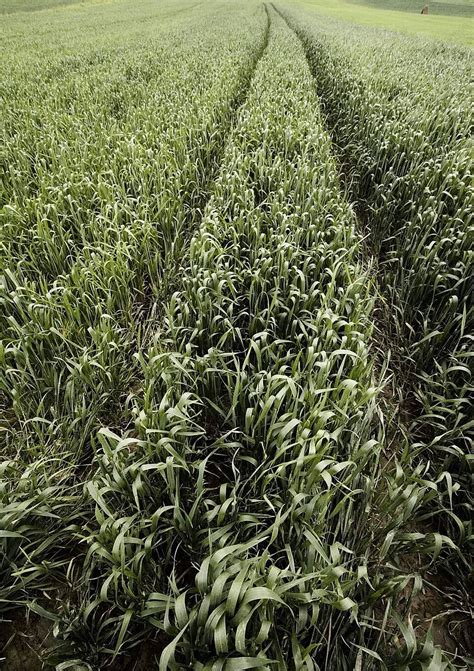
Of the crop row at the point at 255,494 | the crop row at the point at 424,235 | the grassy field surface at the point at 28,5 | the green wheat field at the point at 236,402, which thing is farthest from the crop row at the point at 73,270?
the grassy field surface at the point at 28,5

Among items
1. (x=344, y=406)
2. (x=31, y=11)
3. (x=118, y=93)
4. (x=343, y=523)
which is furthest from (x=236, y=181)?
(x=31, y=11)

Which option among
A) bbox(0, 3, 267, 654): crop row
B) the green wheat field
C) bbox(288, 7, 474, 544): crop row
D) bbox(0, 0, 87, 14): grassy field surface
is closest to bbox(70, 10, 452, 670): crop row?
the green wheat field

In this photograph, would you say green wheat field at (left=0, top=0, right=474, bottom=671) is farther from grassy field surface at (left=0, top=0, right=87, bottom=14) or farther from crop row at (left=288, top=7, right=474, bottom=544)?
grassy field surface at (left=0, top=0, right=87, bottom=14)

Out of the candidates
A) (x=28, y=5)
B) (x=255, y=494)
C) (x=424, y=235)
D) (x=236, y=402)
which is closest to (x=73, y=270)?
(x=236, y=402)

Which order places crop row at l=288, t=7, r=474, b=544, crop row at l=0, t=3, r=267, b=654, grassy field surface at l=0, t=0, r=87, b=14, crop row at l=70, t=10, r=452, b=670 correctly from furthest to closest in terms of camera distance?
1. grassy field surface at l=0, t=0, r=87, b=14
2. crop row at l=288, t=7, r=474, b=544
3. crop row at l=0, t=3, r=267, b=654
4. crop row at l=70, t=10, r=452, b=670

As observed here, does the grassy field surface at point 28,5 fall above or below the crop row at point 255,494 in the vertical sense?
above

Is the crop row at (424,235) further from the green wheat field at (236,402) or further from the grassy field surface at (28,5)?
the grassy field surface at (28,5)

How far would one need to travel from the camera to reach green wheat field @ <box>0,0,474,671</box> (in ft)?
4.17

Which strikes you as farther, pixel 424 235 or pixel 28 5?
pixel 28 5

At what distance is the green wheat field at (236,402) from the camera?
1271 mm

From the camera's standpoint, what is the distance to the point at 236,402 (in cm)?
170

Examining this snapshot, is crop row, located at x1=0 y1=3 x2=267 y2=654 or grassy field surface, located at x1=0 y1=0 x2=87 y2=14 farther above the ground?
grassy field surface, located at x1=0 y1=0 x2=87 y2=14

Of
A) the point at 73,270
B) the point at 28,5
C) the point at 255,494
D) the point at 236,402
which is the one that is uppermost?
the point at 28,5

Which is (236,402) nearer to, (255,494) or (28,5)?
(255,494)
